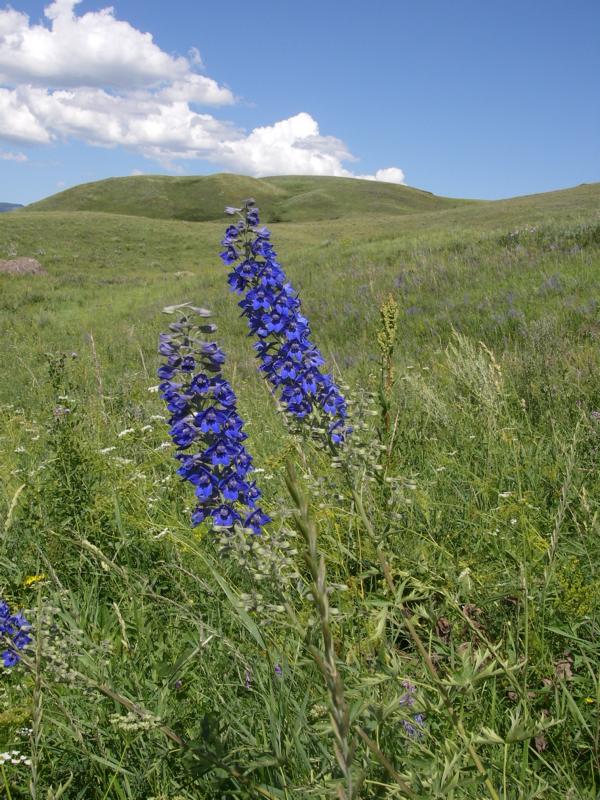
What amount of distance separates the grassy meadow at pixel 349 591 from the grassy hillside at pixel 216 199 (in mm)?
82160

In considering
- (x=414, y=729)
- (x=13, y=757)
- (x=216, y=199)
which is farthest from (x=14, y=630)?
(x=216, y=199)

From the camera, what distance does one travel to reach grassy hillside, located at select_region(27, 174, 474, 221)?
8769 centimetres

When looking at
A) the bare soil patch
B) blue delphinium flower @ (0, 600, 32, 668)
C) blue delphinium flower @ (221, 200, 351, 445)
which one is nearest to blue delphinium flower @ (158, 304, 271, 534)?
blue delphinium flower @ (221, 200, 351, 445)

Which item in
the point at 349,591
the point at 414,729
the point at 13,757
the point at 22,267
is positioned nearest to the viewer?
the point at 414,729

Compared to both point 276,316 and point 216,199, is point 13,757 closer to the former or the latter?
point 276,316

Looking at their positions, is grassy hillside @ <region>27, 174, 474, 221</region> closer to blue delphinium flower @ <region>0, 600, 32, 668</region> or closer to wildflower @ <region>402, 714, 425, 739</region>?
blue delphinium flower @ <region>0, 600, 32, 668</region>

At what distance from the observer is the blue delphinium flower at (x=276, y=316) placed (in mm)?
2693

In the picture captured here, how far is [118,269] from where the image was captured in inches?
1313

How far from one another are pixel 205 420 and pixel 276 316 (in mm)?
772

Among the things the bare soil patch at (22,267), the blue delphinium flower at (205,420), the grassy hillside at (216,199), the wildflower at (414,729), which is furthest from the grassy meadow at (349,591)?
the grassy hillside at (216,199)

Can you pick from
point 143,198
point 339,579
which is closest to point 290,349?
point 339,579

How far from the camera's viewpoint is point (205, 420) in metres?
2.17

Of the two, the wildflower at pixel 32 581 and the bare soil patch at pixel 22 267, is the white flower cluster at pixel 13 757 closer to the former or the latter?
the wildflower at pixel 32 581

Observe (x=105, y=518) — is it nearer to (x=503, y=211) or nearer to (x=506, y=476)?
(x=506, y=476)
